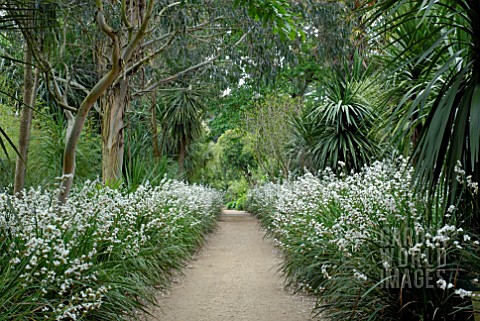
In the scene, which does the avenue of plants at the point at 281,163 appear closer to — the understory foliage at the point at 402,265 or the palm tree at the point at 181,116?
the understory foliage at the point at 402,265

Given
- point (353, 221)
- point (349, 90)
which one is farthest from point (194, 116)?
point (353, 221)

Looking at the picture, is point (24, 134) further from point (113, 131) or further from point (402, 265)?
point (402, 265)

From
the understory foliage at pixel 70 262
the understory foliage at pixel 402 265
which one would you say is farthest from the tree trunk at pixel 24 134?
the understory foliage at pixel 402 265

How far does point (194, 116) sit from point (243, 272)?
1038 cm

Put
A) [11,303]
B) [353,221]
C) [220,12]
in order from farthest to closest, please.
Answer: [220,12]
[353,221]
[11,303]

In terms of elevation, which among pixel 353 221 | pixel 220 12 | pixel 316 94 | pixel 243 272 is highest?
pixel 220 12

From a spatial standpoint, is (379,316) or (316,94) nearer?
(379,316)

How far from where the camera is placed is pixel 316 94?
1077 centimetres

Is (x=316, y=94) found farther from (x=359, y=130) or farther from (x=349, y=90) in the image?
(x=359, y=130)

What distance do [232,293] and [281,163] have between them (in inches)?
363

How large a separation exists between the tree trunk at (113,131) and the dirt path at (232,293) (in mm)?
2001

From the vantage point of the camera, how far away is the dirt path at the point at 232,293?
15.7 feet

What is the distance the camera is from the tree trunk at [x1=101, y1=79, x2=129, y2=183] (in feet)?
25.5

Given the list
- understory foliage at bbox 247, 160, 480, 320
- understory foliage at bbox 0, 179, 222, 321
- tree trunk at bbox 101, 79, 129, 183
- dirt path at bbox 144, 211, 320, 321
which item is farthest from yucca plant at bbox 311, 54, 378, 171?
understory foliage at bbox 247, 160, 480, 320
